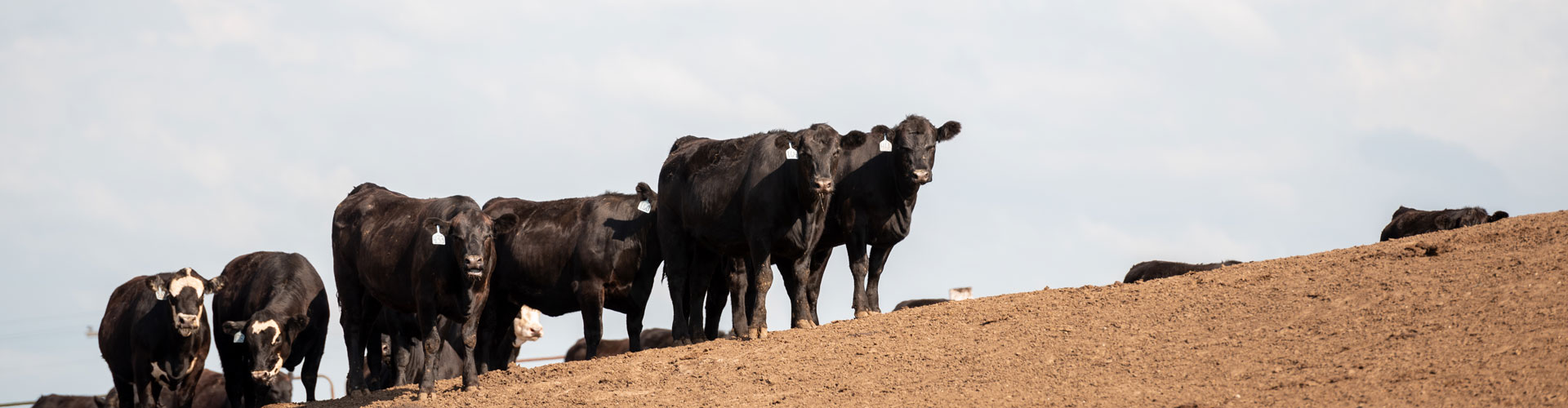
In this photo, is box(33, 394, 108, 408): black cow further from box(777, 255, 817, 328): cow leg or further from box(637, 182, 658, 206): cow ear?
box(777, 255, 817, 328): cow leg

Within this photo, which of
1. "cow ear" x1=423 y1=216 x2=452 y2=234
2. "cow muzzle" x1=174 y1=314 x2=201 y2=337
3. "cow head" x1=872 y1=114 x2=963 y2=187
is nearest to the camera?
"cow ear" x1=423 y1=216 x2=452 y2=234

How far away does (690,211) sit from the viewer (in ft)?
48.8

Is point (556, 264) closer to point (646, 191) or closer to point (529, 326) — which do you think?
point (646, 191)

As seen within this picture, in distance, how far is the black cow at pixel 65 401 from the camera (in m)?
27.9

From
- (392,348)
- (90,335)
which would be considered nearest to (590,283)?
(392,348)

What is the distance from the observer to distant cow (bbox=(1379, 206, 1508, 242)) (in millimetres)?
17891

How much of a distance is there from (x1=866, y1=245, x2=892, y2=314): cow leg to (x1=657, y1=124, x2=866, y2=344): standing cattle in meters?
0.67

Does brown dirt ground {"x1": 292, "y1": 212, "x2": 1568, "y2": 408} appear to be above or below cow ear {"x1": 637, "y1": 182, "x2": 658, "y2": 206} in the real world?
below

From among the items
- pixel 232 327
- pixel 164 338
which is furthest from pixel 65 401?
pixel 232 327

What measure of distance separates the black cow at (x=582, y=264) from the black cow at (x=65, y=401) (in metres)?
15.6

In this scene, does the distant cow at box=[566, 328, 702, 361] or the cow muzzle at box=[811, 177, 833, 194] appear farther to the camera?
the distant cow at box=[566, 328, 702, 361]

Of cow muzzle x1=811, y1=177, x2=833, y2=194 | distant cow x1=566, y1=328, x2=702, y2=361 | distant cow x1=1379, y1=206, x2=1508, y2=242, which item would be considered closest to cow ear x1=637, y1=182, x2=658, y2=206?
cow muzzle x1=811, y1=177, x2=833, y2=194

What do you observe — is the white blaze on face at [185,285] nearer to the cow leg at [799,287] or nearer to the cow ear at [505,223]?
the cow ear at [505,223]

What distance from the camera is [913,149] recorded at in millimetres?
15234
